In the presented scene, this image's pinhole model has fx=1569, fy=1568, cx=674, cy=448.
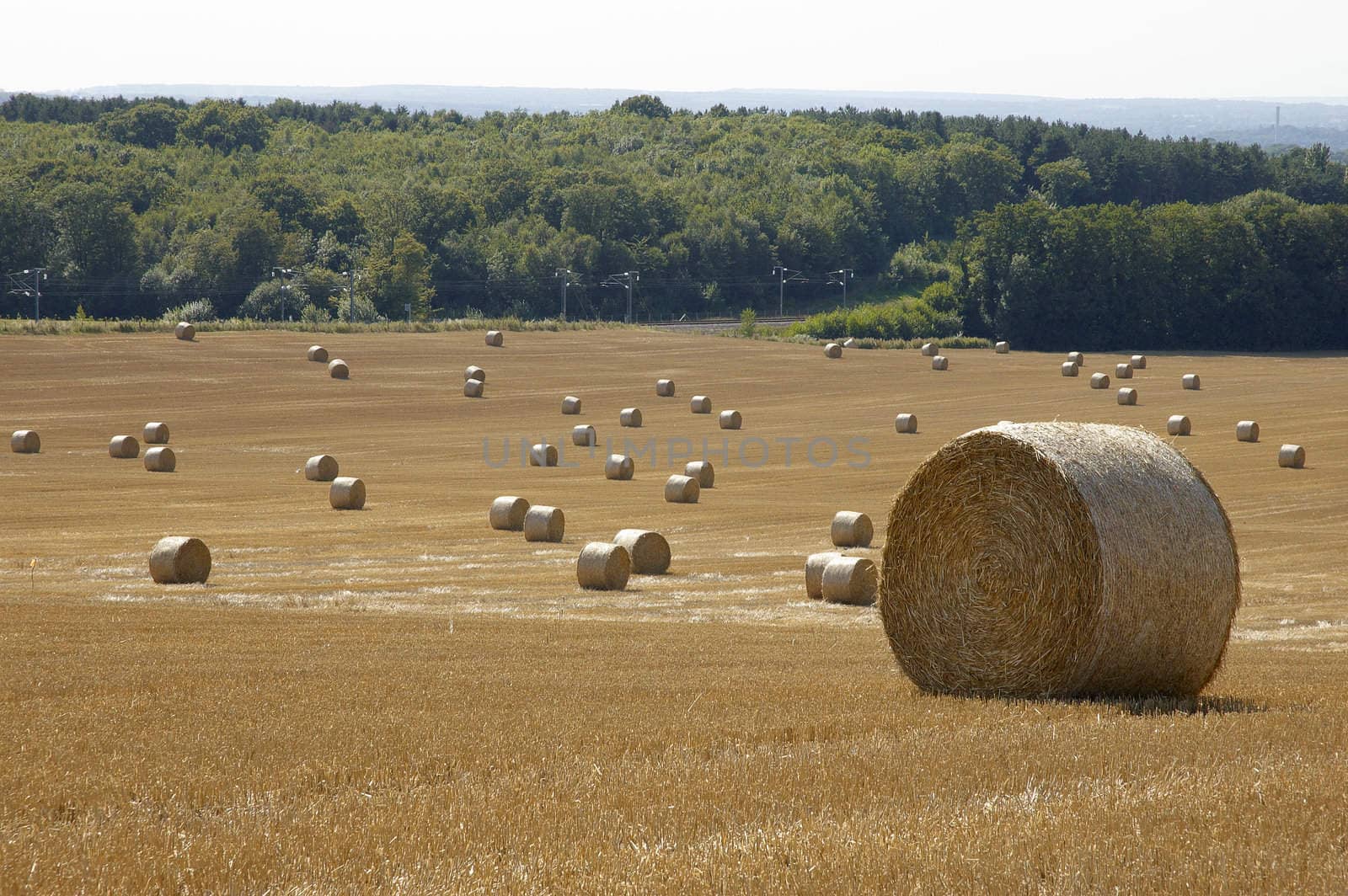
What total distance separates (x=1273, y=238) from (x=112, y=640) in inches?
3803

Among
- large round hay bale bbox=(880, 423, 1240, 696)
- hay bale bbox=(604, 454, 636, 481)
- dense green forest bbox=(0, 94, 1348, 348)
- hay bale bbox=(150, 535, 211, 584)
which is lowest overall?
hay bale bbox=(604, 454, 636, 481)

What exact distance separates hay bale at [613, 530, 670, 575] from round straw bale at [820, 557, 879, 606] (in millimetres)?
3658

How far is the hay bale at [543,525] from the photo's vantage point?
27781 mm

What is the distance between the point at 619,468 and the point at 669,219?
99056 mm

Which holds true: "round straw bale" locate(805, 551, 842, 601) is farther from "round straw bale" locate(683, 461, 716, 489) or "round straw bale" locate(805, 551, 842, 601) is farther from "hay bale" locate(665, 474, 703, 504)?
"round straw bale" locate(683, 461, 716, 489)

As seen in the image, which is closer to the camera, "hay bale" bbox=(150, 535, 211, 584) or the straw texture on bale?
"hay bale" bbox=(150, 535, 211, 584)

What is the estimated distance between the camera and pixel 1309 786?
8586mm

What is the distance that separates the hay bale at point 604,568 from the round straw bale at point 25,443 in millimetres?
22011

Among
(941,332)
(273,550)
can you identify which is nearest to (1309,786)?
(273,550)

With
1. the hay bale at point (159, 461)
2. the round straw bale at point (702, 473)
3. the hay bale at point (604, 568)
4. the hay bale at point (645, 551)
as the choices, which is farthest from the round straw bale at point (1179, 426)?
the hay bale at point (604, 568)

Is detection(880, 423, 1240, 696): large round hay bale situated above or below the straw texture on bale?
above

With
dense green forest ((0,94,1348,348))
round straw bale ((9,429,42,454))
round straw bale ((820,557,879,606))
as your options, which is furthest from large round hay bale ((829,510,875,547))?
dense green forest ((0,94,1348,348))

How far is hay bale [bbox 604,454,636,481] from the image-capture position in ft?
125

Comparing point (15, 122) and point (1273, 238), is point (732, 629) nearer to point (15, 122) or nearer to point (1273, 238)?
point (1273, 238)
